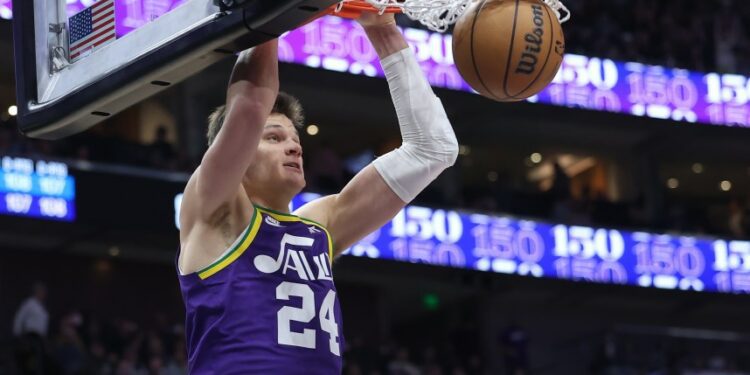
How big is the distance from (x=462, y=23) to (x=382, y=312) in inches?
697

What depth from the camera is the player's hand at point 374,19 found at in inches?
176

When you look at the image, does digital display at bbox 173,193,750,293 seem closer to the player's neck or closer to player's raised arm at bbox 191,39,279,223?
the player's neck

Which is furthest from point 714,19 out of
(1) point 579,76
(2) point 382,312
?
(2) point 382,312

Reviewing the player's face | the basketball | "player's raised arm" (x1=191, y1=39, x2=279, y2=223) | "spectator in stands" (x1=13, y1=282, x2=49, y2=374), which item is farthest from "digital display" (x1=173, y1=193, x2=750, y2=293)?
"player's raised arm" (x1=191, y1=39, x2=279, y2=223)

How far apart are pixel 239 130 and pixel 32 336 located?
33.7 feet

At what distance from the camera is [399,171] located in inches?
173

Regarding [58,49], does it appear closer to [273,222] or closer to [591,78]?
[273,222]

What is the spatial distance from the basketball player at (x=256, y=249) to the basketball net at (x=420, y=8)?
37cm

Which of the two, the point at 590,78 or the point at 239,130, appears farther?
the point at 590,78

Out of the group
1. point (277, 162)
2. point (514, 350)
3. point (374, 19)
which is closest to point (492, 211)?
point (514, 350)

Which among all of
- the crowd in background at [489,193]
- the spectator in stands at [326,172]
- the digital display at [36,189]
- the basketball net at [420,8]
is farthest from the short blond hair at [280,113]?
the spectator in stands at [326,172]

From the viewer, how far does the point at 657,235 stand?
68.3 ft

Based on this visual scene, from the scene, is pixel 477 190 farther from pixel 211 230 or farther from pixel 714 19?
pixel 211 230

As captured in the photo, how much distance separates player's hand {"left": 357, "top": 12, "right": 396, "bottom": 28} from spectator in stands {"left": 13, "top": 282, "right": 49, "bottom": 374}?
932 cm
